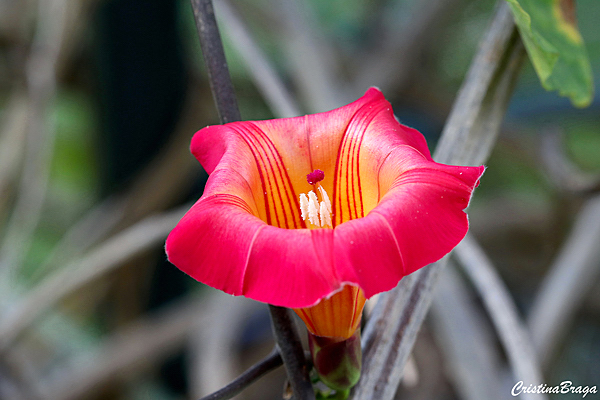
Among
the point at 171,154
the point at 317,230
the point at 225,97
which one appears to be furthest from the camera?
the point at 171,154

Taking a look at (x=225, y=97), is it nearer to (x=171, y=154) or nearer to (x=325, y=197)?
(x=325, y=197)

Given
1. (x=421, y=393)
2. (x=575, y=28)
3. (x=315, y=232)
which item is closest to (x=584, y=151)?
(x=421, y=393)

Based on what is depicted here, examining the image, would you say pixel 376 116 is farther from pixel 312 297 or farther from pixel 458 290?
pixel 458 290

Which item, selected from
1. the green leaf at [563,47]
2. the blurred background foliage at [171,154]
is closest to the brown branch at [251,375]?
the green leaf at [563,47]

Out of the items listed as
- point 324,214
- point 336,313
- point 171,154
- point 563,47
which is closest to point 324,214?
point 324,214

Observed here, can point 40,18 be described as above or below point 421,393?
above
